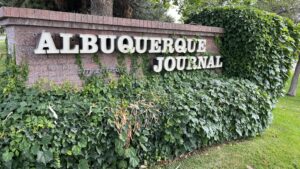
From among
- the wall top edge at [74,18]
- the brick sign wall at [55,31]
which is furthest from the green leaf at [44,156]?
the wall top edge at [74,18]

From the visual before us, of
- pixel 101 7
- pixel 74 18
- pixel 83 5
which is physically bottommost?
pixel 74 18

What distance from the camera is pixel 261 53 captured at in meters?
5.08

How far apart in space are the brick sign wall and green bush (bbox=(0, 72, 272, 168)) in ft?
0.84

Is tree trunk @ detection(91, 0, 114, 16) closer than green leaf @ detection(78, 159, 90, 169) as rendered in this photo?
No

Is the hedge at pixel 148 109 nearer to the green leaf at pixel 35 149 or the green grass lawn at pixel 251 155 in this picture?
the green leaf at pixel 35 149

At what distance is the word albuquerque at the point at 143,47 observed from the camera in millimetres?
3363

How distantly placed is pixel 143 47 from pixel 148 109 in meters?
1.35

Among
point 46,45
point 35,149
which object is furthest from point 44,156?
point 46,45

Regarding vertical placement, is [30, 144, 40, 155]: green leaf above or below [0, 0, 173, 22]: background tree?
below

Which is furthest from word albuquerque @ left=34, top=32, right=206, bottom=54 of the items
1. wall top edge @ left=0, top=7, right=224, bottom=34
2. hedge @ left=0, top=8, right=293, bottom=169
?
hedge @ left=0, top=8, right=293, bottom=169

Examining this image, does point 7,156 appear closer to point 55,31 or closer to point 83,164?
point 83,164

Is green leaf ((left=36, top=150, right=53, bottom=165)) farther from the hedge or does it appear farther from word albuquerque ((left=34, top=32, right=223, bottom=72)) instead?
word albuquerque ((left=34, top=32, right=223, bottom=72))

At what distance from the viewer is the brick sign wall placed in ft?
10.2

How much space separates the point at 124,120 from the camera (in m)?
2.90
